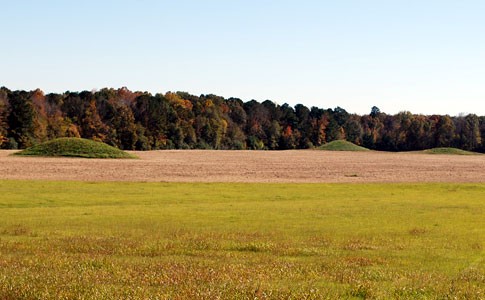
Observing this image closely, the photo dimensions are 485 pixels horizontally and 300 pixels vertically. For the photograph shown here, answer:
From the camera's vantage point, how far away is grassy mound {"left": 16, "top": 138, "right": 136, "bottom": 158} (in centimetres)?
11944

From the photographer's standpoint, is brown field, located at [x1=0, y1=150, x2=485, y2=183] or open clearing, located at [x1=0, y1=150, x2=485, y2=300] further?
brown field, located at [x1=0, y1=150, x2=485, y2=183]

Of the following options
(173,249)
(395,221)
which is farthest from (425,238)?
(173,249)

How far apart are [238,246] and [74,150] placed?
10566 centimetres

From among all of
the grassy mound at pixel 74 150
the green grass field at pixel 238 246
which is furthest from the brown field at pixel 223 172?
the green grass field at pixel 238 246

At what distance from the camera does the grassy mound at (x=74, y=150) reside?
11944 centimetres

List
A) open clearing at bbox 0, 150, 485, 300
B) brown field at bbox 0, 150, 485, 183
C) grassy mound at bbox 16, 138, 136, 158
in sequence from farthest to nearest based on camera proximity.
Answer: grassy mound at bbox 16, 138, 136, 158 < brown field at bbox 0, 150, 485, 183 < open clearing at bbox 0, 150, 485, 300

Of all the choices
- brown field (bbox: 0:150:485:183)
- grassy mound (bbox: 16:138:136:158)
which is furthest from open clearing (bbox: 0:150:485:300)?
grassy mound (bbox: 16:138:136:158)

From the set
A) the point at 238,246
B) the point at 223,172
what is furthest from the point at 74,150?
the point at 238,246

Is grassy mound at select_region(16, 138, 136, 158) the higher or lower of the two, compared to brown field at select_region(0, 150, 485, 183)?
higher

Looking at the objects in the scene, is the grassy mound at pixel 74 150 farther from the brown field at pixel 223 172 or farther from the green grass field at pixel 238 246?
the green grass field at pixel 238 246

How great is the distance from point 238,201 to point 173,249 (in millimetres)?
22222

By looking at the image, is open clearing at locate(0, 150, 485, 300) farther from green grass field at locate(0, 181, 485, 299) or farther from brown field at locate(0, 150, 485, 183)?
brown field at locate(0, 150, 485, 183)

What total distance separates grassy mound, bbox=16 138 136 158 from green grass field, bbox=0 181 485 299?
75906 millimetres

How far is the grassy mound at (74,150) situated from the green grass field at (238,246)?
75906 millimetres
